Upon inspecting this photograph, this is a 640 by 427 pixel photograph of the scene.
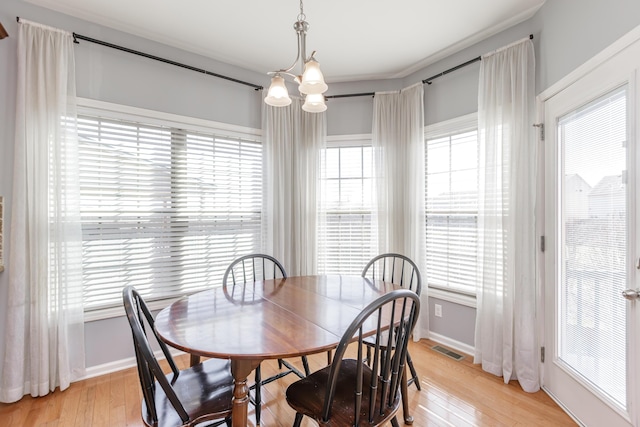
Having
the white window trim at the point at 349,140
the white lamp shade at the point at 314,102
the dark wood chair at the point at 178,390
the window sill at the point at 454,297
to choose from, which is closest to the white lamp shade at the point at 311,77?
the white lamp shade at the point at 314,102

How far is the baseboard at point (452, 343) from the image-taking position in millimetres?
2770

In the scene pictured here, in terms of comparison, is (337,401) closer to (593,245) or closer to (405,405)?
(405,405)

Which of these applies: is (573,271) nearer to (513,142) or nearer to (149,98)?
(513,142)

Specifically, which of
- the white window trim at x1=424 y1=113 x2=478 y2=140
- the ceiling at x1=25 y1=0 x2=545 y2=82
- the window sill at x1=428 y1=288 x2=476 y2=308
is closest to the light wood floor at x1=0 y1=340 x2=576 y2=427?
the window sill at x1=428 y1=288 x2=476 y2=308

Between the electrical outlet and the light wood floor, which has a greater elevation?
the electrical outlet

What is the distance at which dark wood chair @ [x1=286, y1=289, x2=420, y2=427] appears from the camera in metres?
1.19

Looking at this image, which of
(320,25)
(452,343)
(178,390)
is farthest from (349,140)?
(178,390)

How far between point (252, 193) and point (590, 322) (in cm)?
280

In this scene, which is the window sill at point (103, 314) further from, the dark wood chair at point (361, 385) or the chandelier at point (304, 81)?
the chandelier at point (304, 81)

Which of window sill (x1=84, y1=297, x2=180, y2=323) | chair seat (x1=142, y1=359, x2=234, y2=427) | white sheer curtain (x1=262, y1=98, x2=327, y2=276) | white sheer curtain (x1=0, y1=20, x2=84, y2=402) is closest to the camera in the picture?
chair seat (x1=142, y1=359, x2=234, y2=427)

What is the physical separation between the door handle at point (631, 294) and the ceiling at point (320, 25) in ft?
6.51

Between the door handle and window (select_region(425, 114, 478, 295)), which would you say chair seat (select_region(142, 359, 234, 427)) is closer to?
the door handle

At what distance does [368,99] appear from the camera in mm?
3375

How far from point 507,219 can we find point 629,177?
2.87 feet
